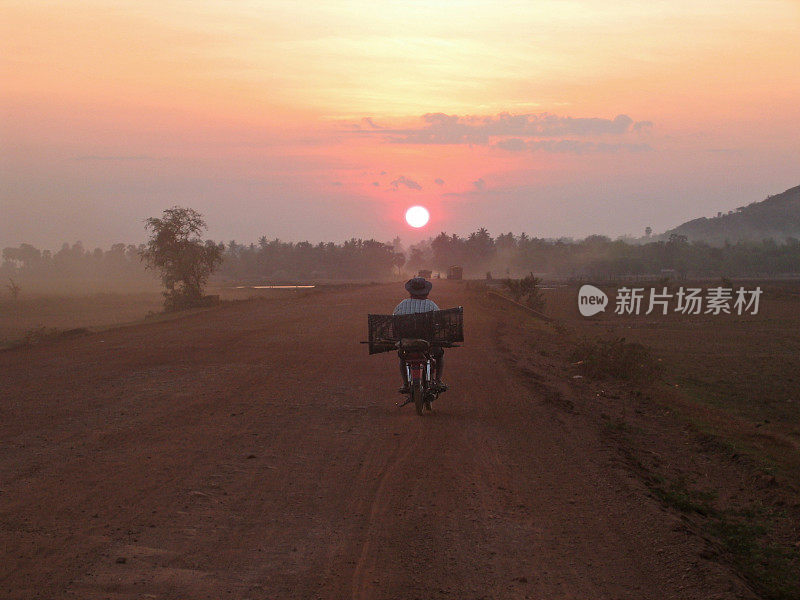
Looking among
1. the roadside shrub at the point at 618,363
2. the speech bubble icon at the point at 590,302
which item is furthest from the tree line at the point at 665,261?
the roadside shrub at the point at 618,363

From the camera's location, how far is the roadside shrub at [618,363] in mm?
19609

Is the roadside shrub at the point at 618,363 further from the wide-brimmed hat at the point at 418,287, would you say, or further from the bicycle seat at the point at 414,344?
the bicycle seat at the point at 414,344

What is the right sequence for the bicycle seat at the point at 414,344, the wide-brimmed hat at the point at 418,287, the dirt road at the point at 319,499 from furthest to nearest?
the wide-brimmed hat at the point at 418,287, the bicycle seat at the point at 414,344, the dirt road at the point at 319,499

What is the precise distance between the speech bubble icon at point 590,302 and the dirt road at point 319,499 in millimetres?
44161

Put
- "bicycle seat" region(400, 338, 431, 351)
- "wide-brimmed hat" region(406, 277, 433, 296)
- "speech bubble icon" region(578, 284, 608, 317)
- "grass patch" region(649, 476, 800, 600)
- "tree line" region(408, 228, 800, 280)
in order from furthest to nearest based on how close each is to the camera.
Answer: "tree line" region(408, 228, 800, 280)
"speech bubble icon" region(578, 284, 608, 317)
"wide-brimmed hat" region(406, 277, 433, 296)
"bicycle seat" region(400, 338, 431, 351)
"grass patch" region(649, 476, 800, 600)

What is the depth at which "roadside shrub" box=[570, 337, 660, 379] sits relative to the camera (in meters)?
19.6

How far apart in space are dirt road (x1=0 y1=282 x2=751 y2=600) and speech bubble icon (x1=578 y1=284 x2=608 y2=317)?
44161mm

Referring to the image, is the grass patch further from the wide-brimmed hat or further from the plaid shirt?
the wide-brimmed hat

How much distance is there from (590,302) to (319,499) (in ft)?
190

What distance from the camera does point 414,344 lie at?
11.5 meters

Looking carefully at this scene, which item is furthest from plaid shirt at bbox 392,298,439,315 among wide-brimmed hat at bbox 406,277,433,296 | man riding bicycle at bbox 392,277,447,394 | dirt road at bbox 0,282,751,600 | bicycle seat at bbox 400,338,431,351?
dirt road at bbox 0,282,751,600

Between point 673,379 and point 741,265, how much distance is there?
139 m

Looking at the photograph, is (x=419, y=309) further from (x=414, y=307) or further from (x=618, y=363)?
(x=618, y=363)

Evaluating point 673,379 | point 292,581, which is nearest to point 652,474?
point 292,581
